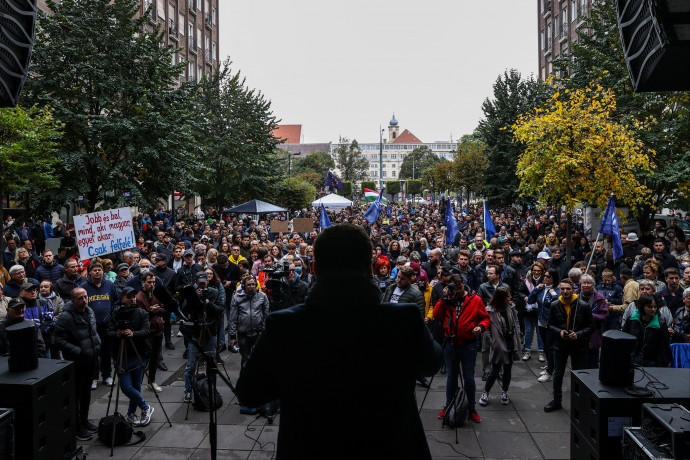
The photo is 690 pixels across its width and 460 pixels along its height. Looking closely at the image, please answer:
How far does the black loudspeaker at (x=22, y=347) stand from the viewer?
4.57 m

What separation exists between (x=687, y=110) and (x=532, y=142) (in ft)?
17.5

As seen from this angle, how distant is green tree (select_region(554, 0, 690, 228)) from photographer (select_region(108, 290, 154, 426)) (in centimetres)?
1487

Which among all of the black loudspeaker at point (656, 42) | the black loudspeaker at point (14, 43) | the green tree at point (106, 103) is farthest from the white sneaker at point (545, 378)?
the green tree at point (106, 103)

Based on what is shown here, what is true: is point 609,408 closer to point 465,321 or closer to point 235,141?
point 465,321

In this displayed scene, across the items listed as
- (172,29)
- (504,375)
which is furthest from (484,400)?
(172,29)

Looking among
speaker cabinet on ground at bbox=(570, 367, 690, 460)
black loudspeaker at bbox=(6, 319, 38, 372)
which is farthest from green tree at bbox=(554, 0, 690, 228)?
black loudspeaker at bbox=(6, 319, 38, 372)

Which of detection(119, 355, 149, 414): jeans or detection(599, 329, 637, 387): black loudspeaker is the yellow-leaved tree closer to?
detection(599, 329, 637, 387): black loudspeaker

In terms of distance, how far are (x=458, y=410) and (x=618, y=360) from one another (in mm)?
2870

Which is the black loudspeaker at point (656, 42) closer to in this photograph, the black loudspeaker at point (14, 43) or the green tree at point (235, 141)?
the black loudspeaker at point (14, 43)

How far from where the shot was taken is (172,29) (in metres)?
43.5

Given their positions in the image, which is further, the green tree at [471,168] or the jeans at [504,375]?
the green tree at [471,168]

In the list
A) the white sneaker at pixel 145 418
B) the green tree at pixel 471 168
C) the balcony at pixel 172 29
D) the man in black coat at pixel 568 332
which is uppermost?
the balcony at pixel 172 29

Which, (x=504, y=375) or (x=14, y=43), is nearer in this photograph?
(x=14, y=43)

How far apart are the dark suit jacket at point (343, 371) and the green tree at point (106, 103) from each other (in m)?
16.4
